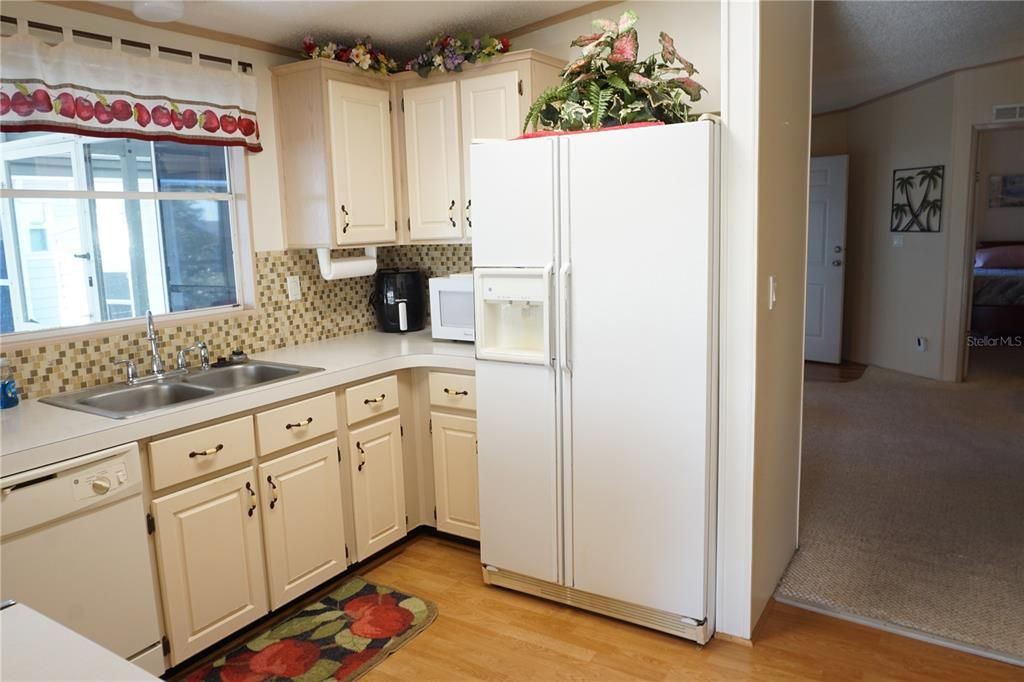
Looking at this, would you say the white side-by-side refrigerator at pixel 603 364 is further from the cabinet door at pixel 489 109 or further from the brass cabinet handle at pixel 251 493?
the brass cabinet handle at pixel 251 493

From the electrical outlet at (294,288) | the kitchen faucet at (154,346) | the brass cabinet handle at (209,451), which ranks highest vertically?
the electrical outlet at (294,288)

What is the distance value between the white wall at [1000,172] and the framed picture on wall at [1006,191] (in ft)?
0.13

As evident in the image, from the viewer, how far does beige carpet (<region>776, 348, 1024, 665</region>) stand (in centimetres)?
270

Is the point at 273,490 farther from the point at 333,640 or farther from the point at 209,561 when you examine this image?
the point at 333,640

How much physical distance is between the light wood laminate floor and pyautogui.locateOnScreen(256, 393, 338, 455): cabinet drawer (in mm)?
835

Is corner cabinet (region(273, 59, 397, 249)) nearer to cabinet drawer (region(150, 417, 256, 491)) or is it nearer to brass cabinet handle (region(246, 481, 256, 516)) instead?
cabinet drawer (region(150, 417, 256, 491))

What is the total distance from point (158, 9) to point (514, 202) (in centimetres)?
145

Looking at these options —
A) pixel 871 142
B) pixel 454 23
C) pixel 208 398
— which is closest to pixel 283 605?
pixel 208 398

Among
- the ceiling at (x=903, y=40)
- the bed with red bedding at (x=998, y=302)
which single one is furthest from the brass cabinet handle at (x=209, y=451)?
the bed with red bedding at (x=998, y=302)

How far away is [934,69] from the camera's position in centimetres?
556

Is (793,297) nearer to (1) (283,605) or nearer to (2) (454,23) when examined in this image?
(2) (454,23)

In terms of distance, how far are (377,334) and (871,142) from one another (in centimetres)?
530

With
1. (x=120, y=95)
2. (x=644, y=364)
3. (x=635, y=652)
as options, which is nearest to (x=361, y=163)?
(x=120, y=95)

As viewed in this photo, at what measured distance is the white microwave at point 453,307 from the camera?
3408mm
